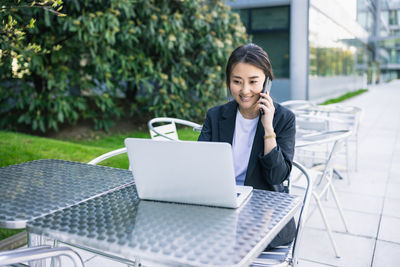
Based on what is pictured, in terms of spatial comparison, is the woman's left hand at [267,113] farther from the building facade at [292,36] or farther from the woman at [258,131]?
the building facade at [292,36]

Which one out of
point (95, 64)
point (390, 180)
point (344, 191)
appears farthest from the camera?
point (95, 64)

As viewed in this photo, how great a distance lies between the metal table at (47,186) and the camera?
125 centimetres

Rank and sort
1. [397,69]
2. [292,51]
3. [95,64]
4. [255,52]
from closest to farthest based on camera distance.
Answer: [255,52] < [95,64] < [292,51] < [397,69]

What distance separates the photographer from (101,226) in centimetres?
111

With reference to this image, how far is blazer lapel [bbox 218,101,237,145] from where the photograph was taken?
1.82 m

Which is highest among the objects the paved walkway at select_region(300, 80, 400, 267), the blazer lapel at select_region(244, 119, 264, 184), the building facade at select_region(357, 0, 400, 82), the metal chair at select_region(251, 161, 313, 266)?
the building facade at select_region(357, 0, 400, 82)

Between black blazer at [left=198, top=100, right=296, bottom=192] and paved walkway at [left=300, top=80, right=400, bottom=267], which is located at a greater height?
black blazer at [left=198, top=100, right=296, bottom=192]

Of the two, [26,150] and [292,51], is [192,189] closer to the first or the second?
[26,150]

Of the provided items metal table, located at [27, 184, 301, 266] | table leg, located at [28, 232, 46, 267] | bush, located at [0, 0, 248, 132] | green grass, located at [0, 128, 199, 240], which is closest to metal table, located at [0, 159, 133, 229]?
metal table, located at [27, 184, 301, 266]

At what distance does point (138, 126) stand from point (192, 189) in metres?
6.23

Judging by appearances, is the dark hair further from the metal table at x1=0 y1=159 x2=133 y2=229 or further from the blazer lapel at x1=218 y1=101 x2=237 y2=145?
the metal table at x1=0 y1=159 x2=133 y2=229

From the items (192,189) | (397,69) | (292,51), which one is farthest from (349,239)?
(397,69)

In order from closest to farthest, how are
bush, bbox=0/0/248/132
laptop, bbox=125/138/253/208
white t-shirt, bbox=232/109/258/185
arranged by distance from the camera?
laptop, bbox=125/138/253/208 → white t-shirt, bbox=232/109/258/185 → bush, bbox=0/0/248/132

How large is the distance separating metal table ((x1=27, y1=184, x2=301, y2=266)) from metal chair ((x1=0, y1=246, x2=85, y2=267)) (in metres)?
0.05
